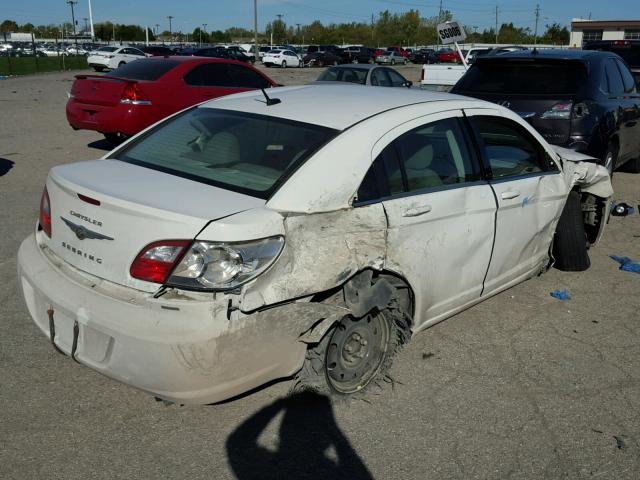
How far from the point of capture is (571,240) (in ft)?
17.9

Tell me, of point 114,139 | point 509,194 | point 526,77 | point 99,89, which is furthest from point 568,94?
point 114,139

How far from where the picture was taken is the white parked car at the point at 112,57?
38.4 meters

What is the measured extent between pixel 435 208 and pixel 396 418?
1.15 meters

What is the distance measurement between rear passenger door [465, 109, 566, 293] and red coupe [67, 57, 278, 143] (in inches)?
271

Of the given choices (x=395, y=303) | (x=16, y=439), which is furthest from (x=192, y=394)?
(x=395, y=303)

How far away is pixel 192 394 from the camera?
2.87m

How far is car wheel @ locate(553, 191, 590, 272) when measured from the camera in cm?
533

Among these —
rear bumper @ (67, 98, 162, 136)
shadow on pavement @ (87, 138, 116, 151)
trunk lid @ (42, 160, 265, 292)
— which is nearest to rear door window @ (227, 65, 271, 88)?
rear bumper @ (67, 98, 162, 136)

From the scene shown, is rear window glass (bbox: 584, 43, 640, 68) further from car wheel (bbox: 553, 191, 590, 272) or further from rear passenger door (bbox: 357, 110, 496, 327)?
rear passenger door (bbox: 357, 110, 496, 327)

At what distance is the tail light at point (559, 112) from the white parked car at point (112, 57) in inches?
1339

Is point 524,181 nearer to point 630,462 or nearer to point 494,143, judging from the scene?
point 494,143

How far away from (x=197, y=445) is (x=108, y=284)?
0.86 meters

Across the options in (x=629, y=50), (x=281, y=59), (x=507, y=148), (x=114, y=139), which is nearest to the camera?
(x=507, y=148)

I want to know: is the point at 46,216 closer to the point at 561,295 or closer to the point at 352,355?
the point at 352,355
